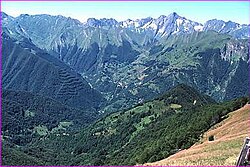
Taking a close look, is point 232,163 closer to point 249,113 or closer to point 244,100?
point 249,113

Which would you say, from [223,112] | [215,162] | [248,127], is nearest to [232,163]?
[215,162]

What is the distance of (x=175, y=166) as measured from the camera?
142ft

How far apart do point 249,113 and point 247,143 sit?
90895 millimetres

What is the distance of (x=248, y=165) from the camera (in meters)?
26.9

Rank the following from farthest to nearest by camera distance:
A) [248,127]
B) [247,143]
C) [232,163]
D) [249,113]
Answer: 1. [249,113]
2. [248,127]
3. [232,163]
4. [247,143]

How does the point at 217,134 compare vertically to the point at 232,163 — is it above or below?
below

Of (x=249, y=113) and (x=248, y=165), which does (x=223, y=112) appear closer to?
(x=249, y=113)

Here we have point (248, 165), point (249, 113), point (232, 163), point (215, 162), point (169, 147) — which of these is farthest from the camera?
point (169, 147)

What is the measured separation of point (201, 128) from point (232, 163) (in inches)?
4188

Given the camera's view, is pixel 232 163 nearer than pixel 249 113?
Yes

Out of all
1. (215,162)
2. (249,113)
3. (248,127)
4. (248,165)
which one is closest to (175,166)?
(215,162)

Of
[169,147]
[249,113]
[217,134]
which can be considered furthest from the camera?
[169,147]

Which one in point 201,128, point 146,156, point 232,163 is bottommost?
point 146,156

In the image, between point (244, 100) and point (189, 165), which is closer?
point (189, 165)
